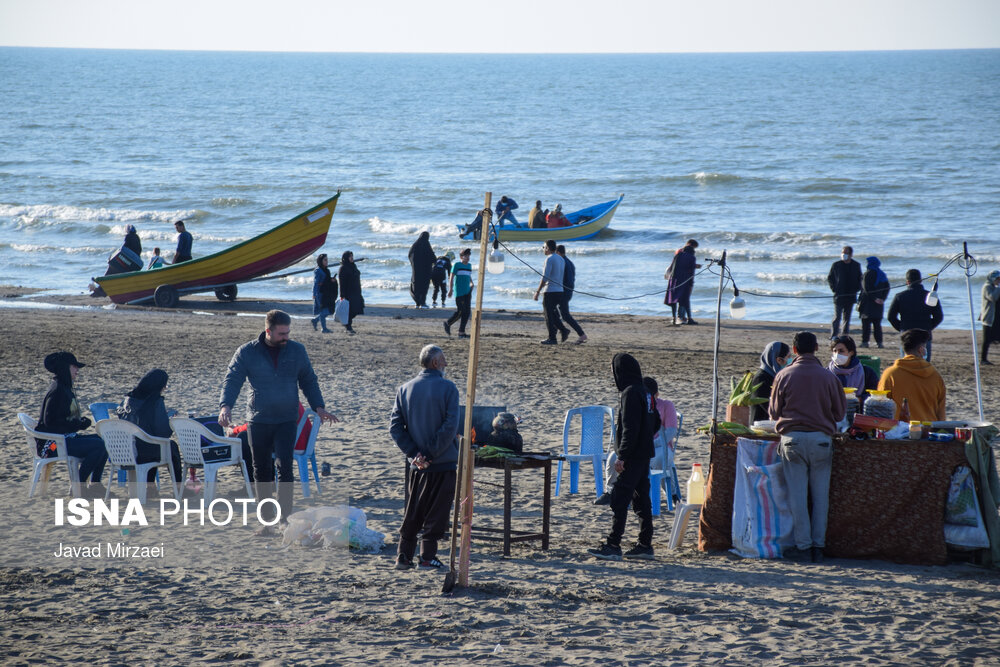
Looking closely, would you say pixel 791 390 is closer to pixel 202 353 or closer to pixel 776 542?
pixel 776 542

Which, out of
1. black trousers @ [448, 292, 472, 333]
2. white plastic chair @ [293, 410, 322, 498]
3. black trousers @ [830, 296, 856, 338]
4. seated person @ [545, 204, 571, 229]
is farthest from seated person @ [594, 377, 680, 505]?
seated person @ [545, 204, 571, 229]

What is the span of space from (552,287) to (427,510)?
8249 mm

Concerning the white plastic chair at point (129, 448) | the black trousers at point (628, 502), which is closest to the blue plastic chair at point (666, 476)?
the black trousers at point (628, 502)

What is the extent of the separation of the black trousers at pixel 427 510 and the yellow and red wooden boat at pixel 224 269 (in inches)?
534

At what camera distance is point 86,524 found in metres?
6.58

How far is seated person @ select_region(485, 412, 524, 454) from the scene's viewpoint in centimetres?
634

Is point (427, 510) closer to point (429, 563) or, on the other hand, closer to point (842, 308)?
point (429, 563)

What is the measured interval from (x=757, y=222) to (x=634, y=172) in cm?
1385

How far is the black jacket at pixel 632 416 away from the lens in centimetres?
606

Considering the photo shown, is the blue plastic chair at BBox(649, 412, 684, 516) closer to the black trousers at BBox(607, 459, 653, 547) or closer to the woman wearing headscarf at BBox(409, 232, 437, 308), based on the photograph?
the black trousers at BBox(607, 459, 653, 547)

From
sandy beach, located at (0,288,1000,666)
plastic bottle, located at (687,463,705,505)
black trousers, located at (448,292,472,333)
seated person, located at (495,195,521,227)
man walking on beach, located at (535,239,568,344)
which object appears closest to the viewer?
sandy beach, located at (0,288,1000,666)

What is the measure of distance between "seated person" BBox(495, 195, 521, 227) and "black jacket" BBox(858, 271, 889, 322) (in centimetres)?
1223

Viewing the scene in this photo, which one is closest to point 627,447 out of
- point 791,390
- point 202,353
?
point 791,390

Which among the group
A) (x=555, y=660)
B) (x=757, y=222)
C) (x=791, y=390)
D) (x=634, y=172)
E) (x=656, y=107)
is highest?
(x=656, y=107)
